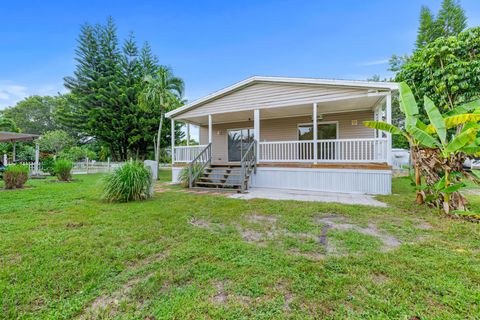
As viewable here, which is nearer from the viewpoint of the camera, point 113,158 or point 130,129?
point 130,129

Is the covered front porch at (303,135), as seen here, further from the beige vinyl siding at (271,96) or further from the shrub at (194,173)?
the shrub at (194,173)

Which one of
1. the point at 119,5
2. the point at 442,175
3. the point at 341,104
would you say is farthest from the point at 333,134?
the point at 119,5

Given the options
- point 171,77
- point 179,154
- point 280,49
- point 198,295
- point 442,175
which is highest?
point 280,49

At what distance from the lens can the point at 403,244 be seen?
2.98 metres

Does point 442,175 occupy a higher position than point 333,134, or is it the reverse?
point 333,134

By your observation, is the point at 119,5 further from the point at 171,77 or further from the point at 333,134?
the point at 333,134

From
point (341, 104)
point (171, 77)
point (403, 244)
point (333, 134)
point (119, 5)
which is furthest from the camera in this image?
point (171, 77)

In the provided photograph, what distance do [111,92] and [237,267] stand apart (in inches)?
833

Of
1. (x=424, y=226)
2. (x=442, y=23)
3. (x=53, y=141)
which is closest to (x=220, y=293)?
(x=424, y=226)

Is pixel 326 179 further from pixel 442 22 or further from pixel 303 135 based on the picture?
pixel 442 22

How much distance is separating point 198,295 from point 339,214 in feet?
12.2

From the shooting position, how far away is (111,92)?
18.7 m

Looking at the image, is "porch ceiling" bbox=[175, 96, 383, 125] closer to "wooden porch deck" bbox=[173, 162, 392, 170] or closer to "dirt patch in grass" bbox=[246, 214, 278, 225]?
"wooden porch deck" bbox=[173, 162, 392, 170]

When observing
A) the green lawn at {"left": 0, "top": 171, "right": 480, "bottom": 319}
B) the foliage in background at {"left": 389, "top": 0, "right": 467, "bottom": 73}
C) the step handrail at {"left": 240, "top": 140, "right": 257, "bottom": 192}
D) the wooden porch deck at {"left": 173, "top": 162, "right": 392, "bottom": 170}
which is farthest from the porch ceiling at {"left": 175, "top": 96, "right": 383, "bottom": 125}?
the foliage in background at {"left": 389, "top": 0, "right": 467, "bottom": 73}
